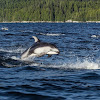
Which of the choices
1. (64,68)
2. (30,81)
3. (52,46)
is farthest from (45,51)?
(30,81)

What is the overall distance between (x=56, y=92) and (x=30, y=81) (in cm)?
211

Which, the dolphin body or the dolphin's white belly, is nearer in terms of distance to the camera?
the dolphin body

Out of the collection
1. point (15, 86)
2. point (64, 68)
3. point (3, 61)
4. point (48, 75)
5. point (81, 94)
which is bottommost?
point (81, 94)

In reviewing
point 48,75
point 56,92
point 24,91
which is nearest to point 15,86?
point 24,91

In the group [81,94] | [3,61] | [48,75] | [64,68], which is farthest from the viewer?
[3,61]

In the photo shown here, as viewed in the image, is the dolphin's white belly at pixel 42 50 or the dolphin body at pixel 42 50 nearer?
the dolphin body at pixel 42 50

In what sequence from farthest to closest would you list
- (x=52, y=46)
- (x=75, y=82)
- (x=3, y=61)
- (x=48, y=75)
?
(x=3, y=61) < (x=52, y=46) < (x=48, y=75) < (x=75, y=82)

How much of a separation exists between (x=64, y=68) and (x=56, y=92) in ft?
18.4

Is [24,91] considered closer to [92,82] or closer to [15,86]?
[15,86]

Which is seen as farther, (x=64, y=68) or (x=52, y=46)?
(x=64, y=68)

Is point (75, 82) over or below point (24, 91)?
over

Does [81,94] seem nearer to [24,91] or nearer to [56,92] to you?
[56,92]

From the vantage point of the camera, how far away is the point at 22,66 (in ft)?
55.9

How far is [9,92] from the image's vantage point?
36.4ft
